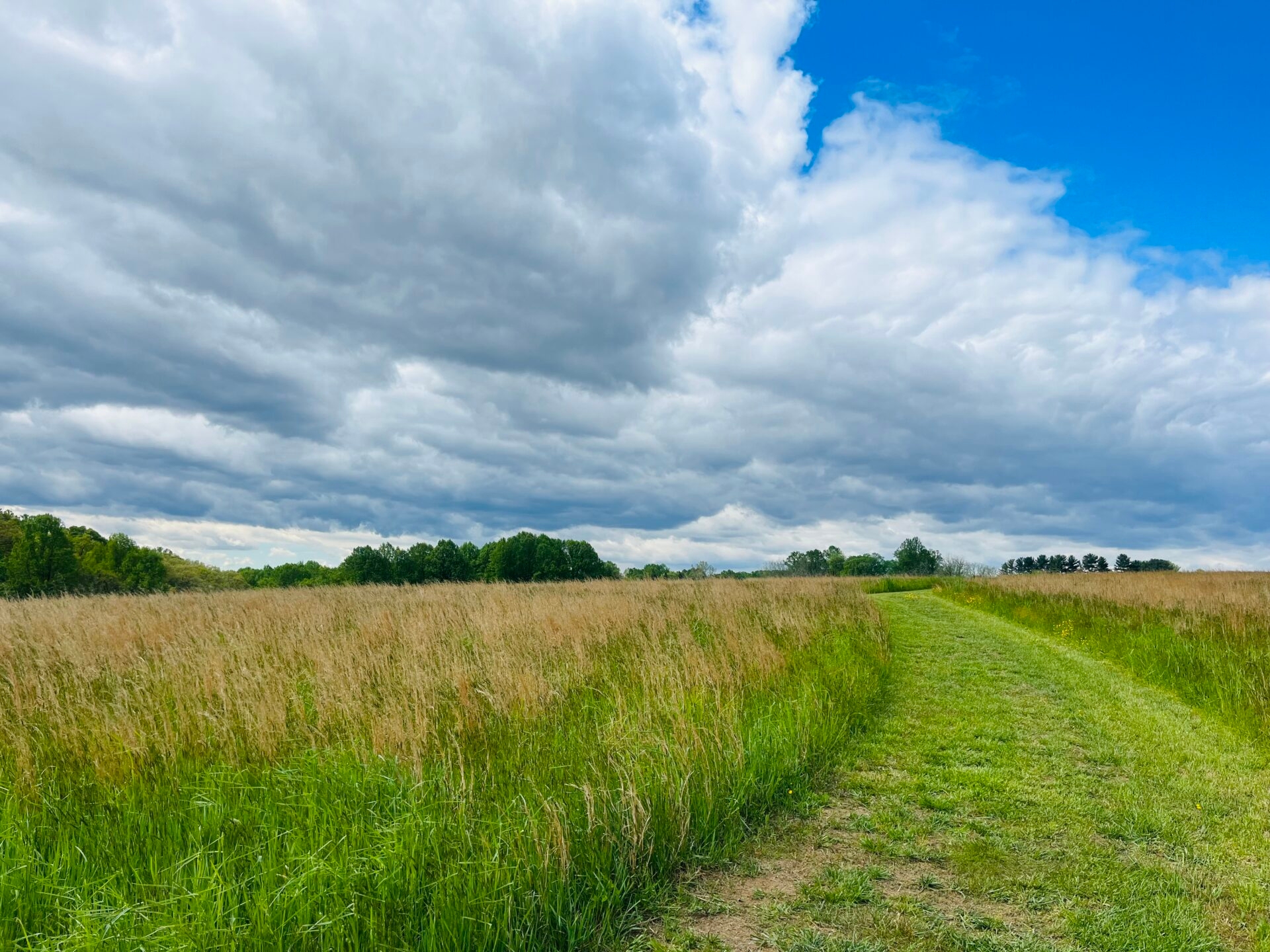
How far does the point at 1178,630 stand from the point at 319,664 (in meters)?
15.1

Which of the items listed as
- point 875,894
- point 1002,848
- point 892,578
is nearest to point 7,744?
point 875,894

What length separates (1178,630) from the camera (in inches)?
493

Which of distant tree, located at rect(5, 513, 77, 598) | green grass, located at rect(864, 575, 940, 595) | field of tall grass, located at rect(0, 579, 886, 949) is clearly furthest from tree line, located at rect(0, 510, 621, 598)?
field of tall grass, located at rect(0, 579, 886, 949)

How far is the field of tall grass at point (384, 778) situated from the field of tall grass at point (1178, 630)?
4966mm

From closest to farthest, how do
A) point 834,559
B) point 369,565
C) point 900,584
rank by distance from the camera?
point 900,584
point 369,565
point 834,559

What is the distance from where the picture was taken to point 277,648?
31.0ft

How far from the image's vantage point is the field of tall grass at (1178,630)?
9.43 meters

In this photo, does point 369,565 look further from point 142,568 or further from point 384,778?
point 384,778

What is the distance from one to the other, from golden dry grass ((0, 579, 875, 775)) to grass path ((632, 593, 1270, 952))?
7.74 ft

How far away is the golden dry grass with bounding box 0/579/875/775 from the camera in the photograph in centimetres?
566

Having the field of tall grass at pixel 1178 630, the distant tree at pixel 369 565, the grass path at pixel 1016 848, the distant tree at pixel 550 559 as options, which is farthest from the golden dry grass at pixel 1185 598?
the distant tree at pixel 369 565

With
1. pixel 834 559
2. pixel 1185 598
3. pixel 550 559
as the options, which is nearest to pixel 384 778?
pixel 1185 598

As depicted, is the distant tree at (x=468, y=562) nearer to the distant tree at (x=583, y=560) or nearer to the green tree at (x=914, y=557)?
the distant tree at (x=583, y=560)

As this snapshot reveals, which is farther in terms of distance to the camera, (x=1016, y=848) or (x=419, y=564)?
(x=419, y=564)
